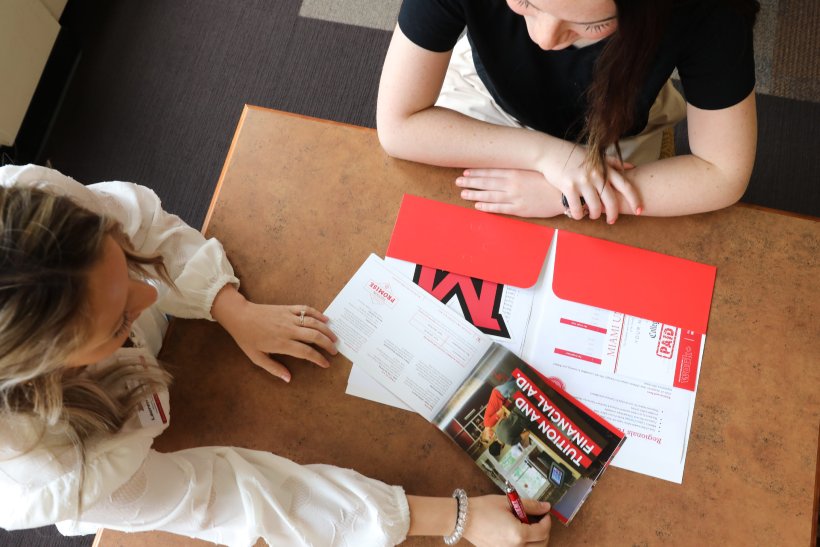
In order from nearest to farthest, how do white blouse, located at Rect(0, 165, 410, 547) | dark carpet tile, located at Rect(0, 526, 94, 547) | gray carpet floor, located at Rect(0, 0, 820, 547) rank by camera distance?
white blouse, located at Rect(0, 165, 410, 547), dark carpet tile, located at Rect(0, 526, 94, 547), gray carpet floor, located at Rect(0, 0, 820, 547)

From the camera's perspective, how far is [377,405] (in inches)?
36.3

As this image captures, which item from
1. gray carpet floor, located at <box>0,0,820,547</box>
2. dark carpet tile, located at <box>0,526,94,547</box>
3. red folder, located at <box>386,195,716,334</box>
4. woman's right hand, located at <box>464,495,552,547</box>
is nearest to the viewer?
woman's right hand, located at <box>464,495,552,547</box>

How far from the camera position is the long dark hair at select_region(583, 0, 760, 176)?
2.50 ft

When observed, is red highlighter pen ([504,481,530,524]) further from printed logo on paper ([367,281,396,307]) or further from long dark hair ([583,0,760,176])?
long dark hair ([583,0,760,176])

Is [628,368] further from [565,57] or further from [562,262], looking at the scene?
[565,57]

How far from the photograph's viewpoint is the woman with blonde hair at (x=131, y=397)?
668 millimetres

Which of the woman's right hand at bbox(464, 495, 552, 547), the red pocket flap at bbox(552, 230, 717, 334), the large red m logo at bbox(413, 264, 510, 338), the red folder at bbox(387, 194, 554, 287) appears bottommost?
the woman's right hand at bbox(464, 495, 552, 547)

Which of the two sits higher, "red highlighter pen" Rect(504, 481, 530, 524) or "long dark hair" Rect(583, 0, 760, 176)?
"long dark hair" Rect(583, 0, 760, 176)

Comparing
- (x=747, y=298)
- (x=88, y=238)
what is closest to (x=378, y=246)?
(x=88, y=238)

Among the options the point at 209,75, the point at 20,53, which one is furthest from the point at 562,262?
the point at 20,53

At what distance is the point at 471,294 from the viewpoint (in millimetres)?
962

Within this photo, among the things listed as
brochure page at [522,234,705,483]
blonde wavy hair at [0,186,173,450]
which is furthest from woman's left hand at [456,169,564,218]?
blonde wavy hair at [0,186,173,450]

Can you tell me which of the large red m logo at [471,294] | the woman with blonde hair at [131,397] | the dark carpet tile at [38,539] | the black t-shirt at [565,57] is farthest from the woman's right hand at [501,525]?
the dark carpet tile at [38,539]

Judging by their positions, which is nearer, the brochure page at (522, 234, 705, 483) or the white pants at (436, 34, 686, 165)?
the brochure page at (522, 234, 705, 483)
